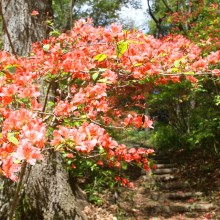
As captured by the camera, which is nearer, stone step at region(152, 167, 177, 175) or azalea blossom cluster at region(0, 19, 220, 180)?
azalea blossom cluster at region(0, 19, 220, 180)

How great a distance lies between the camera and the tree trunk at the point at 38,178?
353 cm

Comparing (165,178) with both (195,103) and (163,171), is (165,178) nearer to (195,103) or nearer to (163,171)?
(163,171)

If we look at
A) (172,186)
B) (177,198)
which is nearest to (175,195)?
(177,198)

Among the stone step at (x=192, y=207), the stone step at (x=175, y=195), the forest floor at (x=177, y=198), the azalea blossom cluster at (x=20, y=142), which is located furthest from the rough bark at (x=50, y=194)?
the stone step at (x=175, y=195)

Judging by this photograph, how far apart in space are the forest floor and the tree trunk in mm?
1363

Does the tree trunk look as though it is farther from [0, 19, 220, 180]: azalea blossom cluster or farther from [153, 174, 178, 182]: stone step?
[153, 174, 178, 182]: stone step

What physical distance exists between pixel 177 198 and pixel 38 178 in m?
4.21

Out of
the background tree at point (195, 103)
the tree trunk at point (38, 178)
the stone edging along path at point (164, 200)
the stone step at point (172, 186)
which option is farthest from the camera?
the stone step at point (172, 186)

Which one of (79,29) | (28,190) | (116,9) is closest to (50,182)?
(28,190)

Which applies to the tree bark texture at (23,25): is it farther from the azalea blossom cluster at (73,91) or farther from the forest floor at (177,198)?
the forest floor at (177,198)

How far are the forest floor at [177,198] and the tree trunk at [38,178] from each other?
4.47 ft

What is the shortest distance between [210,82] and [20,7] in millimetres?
5120

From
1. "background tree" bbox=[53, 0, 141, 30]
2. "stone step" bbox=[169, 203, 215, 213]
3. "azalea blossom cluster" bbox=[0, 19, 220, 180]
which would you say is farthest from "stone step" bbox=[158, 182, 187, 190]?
"background tree" bbox=[53, 0, 141, 30]

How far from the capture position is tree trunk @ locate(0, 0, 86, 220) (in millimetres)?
3533
